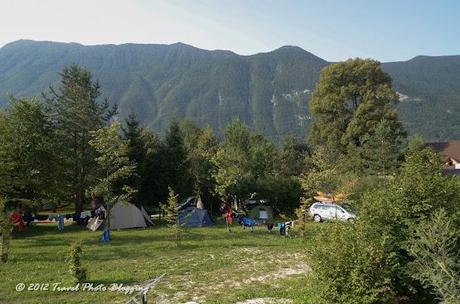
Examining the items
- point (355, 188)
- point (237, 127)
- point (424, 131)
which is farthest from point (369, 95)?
point (424, 131)

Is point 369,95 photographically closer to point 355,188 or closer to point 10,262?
point 355,188

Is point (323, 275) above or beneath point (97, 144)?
beneath

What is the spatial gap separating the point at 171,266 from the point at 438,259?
1048cm

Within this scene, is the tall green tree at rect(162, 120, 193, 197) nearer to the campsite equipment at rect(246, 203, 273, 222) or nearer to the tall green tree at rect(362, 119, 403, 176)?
the campsite equipment at rect(246, 203, 273, 222)

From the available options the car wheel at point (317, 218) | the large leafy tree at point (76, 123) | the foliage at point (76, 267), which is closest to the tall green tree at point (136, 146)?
the large leafy tree at point (76, 123)

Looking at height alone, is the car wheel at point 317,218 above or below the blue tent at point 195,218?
below

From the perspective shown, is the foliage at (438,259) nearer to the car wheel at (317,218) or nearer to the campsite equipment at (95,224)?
the car wheel at (317,218)

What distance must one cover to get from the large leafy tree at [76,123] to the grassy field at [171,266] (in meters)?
6.09

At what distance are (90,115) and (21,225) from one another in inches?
367

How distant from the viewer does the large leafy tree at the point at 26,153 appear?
24.8m

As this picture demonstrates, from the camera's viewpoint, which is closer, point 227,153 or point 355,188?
point 355,188

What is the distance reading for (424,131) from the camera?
183 metres

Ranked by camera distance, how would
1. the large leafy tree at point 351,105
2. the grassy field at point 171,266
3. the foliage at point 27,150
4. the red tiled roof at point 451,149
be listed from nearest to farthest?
1. the grassy field at point 171,266
2. the foliage at point 27,150
3. the large leafy tree at point 351,105
4. the red tiled roof at point 451,149

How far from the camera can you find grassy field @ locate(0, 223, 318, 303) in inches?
516
